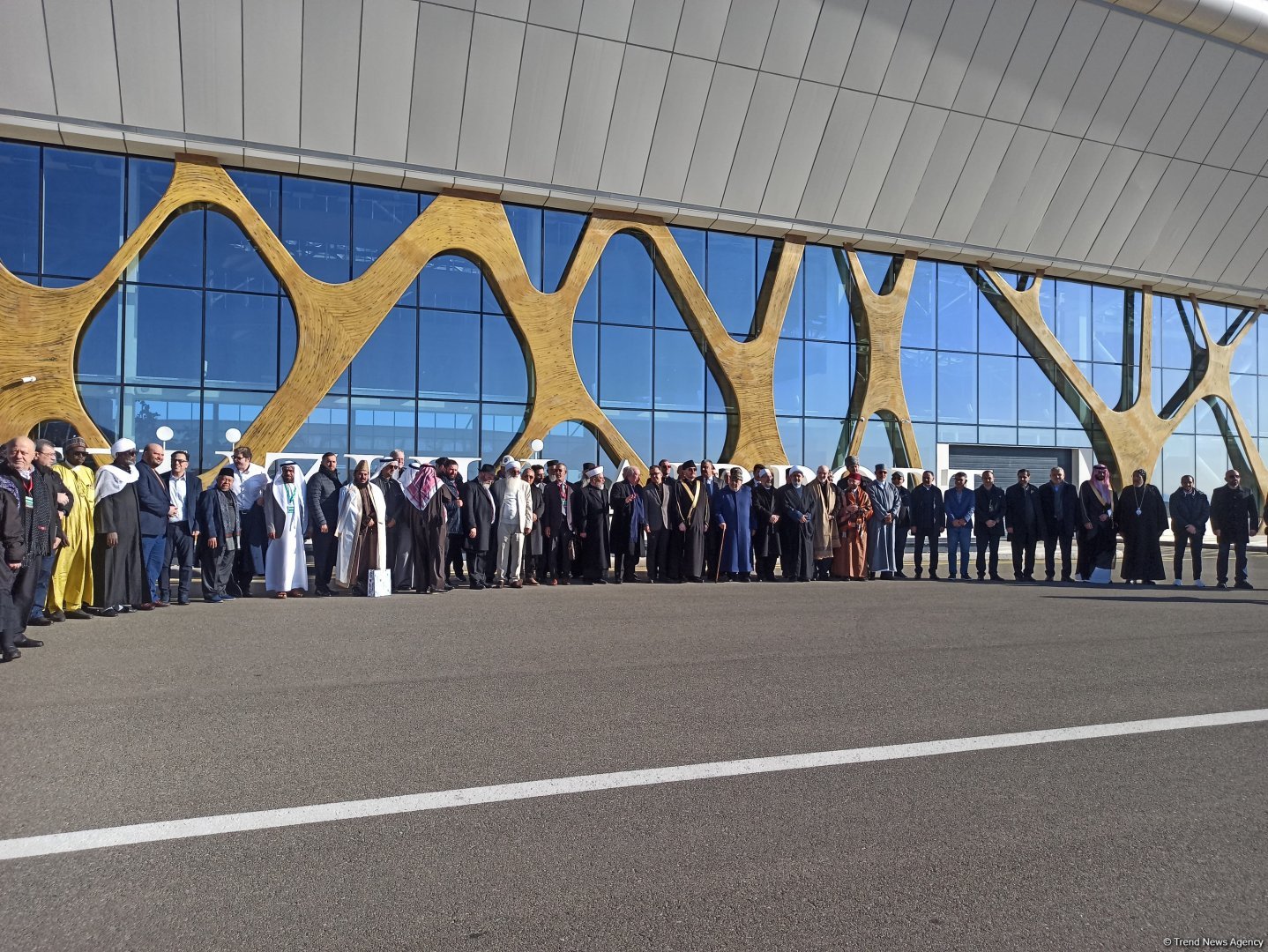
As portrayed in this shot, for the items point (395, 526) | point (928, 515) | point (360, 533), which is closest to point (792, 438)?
point (928, 515)

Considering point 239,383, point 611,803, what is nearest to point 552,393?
point 239,383

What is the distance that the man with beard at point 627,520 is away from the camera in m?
14.9

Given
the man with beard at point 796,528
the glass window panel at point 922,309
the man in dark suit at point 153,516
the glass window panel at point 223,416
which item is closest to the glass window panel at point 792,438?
the glass window panel at point 922,309

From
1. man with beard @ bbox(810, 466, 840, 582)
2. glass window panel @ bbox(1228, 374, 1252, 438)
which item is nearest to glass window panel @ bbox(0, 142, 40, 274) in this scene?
man with beard @ bbox(810, 466, 840, 582)

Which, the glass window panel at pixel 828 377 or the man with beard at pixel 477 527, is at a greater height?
the glass window panel at pixel 828 377

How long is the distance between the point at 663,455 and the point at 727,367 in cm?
255

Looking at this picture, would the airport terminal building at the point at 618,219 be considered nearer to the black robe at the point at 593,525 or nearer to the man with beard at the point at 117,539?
the black robe at the point at 593,525

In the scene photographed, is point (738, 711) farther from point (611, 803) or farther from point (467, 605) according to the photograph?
point (467, 605)

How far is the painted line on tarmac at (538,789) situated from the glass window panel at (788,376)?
18.5 metres

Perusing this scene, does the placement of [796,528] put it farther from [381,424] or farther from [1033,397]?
[1033,397]

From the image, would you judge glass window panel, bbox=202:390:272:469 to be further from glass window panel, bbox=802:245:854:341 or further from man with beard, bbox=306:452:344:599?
glass window panel, bbox=802:245:854:341

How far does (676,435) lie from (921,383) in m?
7.36

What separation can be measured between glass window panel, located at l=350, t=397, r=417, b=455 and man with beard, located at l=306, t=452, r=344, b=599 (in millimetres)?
6724

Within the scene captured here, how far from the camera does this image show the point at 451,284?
21062 mm
